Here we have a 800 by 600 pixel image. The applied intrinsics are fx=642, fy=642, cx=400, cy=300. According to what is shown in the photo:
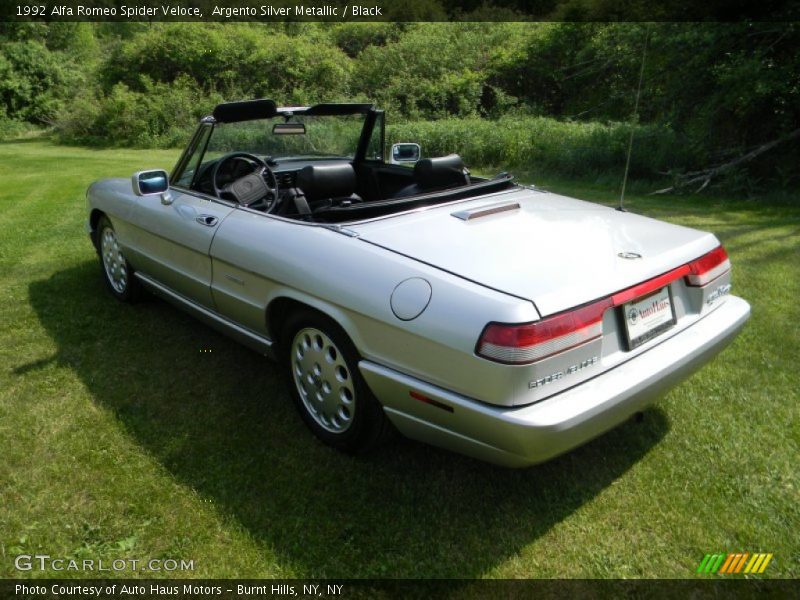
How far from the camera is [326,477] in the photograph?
289 centimetres

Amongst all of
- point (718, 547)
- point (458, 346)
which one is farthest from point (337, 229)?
point (718, 547)

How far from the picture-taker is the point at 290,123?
4.33 metres

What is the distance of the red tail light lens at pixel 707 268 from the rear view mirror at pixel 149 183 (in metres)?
2.97

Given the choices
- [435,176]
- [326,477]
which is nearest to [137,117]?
[435,176]

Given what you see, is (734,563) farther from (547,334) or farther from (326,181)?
(326,181)

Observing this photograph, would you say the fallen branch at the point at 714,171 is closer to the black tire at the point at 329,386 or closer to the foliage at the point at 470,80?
the foliage at the point at 470,80

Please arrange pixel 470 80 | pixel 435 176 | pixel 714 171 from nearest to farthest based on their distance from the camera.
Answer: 1. pixel 435 176
2. pixel 714 171
3. pixel 470 80

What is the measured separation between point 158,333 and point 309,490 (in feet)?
7.05

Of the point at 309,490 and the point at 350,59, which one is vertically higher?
the point at 350,59

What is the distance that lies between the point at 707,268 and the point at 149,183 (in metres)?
3.09

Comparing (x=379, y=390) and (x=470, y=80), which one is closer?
(x=379, y=390)

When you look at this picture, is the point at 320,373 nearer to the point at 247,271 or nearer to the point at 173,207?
the point at 247,271

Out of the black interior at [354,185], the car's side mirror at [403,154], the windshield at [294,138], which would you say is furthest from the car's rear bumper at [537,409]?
the car's side mirror at [403,154]

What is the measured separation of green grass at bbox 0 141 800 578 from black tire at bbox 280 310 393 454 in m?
0.13
